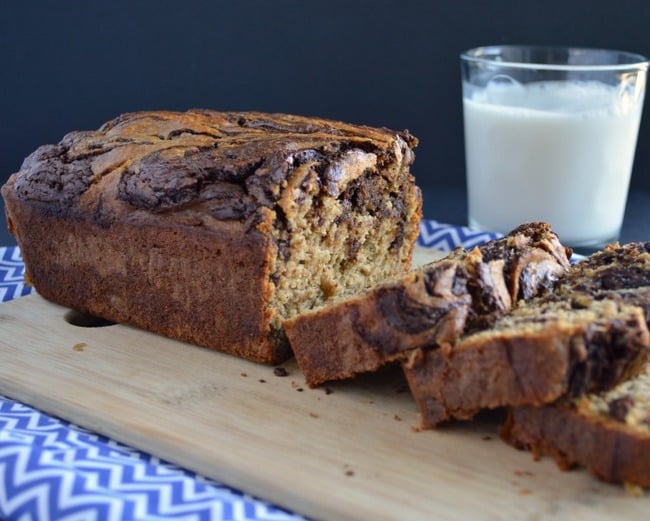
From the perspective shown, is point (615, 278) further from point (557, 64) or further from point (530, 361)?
point (557, 64)

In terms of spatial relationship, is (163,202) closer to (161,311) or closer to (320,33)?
(161,311)

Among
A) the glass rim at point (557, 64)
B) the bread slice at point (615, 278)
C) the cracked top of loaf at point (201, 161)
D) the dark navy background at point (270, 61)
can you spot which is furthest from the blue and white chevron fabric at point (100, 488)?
the dark navy background at point (270, 61)

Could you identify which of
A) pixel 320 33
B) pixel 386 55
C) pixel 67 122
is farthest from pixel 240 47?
pixel 67 122

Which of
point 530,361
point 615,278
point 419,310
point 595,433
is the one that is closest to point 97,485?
point 419,310

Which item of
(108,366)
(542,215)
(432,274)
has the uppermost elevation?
(432,274)

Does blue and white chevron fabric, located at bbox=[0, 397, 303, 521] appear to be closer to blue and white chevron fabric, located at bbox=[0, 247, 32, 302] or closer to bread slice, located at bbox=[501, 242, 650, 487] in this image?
bread slice, located at bbox=[501, 242, 650, 487]
